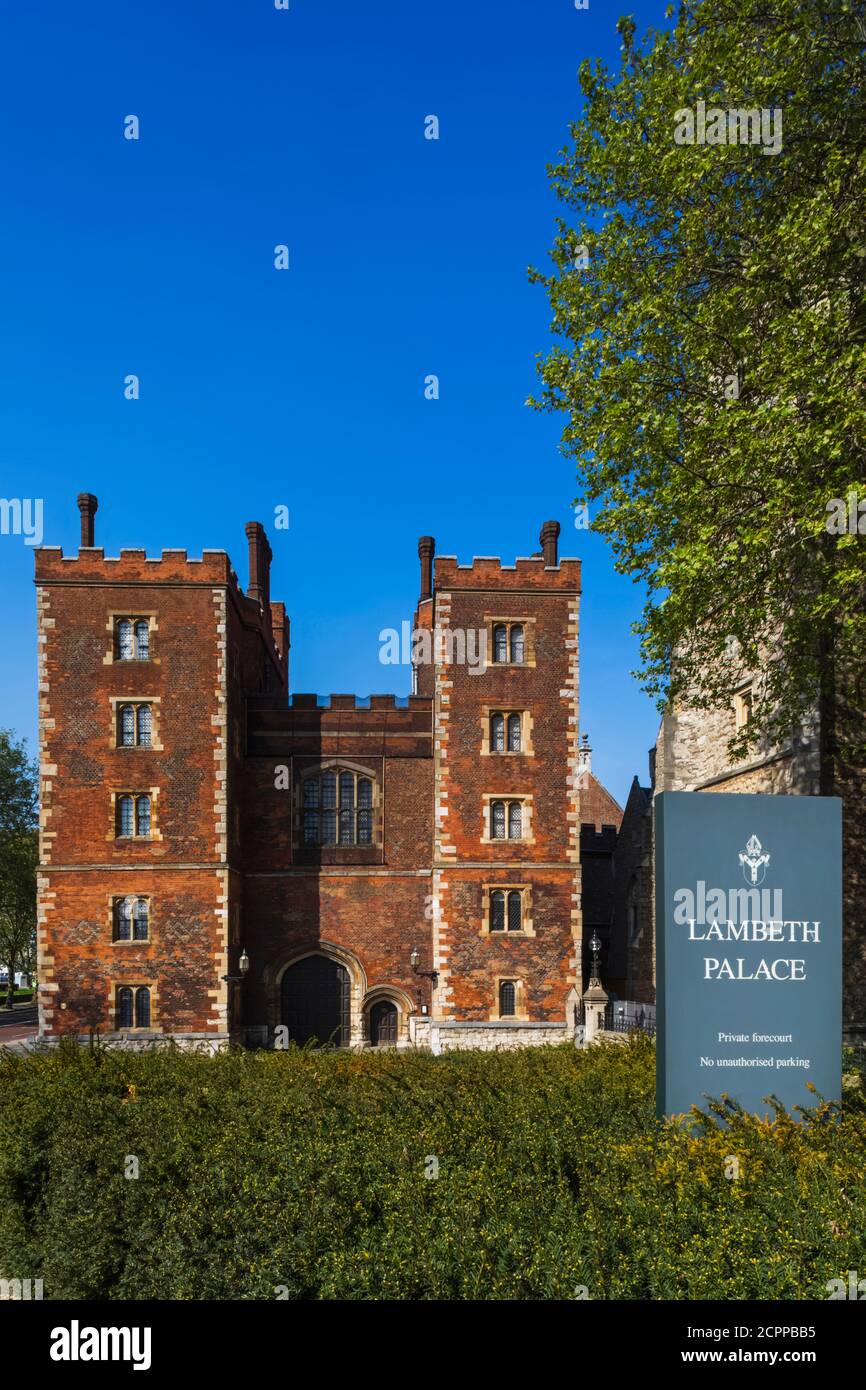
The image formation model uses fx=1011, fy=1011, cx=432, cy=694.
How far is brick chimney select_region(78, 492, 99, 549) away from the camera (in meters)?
29.6

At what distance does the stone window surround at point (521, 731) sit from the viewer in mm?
29438

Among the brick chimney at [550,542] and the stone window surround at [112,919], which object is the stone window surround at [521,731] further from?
the stone window surround at [112,919]

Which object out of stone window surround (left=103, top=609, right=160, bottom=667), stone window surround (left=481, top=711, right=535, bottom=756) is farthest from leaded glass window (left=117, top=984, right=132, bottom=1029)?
stone window surround (left=481, top=711, right=535, bottom=756)

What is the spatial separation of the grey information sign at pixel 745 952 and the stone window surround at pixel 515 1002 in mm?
20341

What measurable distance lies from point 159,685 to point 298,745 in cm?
486

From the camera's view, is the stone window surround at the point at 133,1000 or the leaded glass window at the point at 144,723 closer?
the stone window surround at the point at 133,1000

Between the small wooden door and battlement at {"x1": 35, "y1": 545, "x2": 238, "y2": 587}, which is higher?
battlement at {"x1": 35, "y1": 545, "x2": 238, "y2": 587}

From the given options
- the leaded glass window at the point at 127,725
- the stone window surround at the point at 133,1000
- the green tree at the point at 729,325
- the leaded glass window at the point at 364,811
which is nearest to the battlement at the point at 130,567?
the leaded glass window at the point at 127,725

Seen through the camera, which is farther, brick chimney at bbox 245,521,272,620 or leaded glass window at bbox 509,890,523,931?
brick chimney at bbox 245,521,272,620

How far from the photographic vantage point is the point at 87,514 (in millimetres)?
30000

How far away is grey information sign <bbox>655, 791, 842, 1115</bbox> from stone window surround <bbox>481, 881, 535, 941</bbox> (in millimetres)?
20239

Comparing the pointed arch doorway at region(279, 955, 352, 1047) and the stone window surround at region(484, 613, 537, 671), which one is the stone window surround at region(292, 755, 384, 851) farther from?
the stone window surround at region(484, 613, 537, 671)
